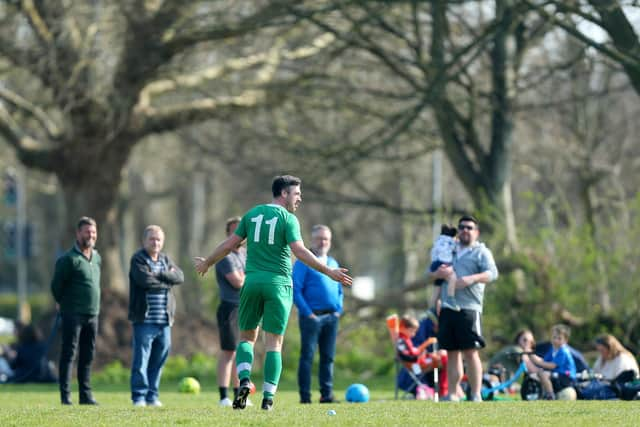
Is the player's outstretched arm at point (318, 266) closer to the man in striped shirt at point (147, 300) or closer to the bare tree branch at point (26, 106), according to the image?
the man in striped shirt at point (147, 300)

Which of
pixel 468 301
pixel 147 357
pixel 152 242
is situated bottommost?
pixel 147 357

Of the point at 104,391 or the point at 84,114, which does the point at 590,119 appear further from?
the point at 104,391

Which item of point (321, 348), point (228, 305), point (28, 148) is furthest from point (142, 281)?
point (28, 148)

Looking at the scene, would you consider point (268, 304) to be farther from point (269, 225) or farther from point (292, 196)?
point (292, 196)

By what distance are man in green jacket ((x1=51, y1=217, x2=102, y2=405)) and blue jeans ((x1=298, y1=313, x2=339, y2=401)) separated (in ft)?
7.77

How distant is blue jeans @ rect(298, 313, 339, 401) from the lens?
14.1m

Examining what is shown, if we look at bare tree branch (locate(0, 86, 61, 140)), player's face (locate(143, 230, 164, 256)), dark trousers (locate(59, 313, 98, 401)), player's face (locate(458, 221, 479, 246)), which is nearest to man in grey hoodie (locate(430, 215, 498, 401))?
player's face (locate(458, 221, 479, 246))

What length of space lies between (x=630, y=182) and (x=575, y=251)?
11.5 meters

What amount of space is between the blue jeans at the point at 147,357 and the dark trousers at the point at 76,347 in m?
0.57

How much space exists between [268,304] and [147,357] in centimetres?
319

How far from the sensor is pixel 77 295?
1365 centimetres

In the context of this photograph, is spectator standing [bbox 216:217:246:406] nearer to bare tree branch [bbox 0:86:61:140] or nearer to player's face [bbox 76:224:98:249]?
player's face [bbox 76:224:98:249]

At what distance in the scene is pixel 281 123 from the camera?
27.0 metres

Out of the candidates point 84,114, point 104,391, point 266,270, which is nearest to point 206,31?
point 84,114
